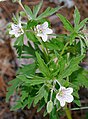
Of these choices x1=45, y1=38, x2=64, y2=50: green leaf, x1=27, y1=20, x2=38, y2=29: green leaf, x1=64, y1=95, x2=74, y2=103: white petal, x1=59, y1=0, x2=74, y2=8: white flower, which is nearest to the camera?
x1=64, y1=95, x2=74, y2=103: white petal

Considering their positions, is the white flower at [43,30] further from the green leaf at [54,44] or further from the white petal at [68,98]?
the white petal at [68,98]

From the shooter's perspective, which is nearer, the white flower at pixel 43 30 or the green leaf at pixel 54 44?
the white flower at pixel 43 30

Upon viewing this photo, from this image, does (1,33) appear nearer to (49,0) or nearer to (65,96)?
(49,0)

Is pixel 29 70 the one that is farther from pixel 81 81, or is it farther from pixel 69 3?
pixel 69 3

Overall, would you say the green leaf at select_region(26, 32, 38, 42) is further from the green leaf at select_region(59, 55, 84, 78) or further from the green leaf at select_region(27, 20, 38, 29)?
the green leaf at select_region(59, 55, 84, 78)

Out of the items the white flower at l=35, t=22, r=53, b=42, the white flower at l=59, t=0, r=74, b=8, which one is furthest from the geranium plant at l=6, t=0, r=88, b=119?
the white flower at l=59, t=0, r=74, b=8

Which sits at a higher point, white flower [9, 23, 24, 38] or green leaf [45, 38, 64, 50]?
white flower [9, 23, 24, 38]

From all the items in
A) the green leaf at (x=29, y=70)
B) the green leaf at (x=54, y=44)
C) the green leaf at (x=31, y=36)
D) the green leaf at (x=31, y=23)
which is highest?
the green leaf at (x=31, y=23)

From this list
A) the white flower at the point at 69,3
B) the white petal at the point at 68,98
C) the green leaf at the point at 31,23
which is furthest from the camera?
the white flower at the point at 69,3

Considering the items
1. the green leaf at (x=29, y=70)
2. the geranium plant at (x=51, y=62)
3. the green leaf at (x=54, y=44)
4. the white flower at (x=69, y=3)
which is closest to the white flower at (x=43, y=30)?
the geranium plant at (x=51, y=62)

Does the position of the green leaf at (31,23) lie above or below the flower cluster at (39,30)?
above

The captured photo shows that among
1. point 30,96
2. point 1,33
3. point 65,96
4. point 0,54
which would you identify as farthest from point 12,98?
point 65,96
